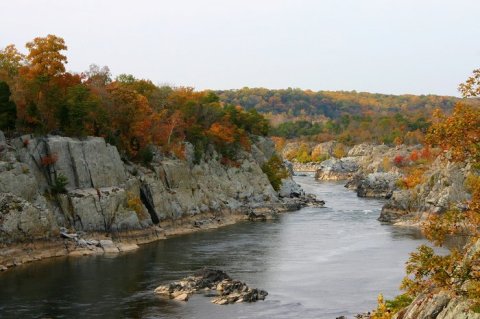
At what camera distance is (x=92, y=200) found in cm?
7450

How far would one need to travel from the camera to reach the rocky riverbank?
65000 mm

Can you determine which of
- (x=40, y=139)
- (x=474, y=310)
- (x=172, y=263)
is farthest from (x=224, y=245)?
(x=474, y=310)

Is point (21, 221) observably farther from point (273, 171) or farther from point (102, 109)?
point (273, 171)

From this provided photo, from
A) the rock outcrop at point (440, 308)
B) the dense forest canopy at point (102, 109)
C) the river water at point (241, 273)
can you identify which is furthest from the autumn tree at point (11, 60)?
the rock outcrop at point (440, 308)

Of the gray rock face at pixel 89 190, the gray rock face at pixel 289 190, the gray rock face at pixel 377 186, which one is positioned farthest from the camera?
the gray rock face at pixel 377 186

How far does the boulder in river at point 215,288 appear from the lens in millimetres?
51250

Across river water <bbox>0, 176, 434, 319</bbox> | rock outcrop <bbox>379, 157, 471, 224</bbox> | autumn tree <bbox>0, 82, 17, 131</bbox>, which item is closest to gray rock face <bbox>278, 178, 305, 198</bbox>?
rock outcrop <bbox>379, 157, 471, 224</bbox>

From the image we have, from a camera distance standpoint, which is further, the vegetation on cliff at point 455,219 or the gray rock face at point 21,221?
the gray rock face at point 21,221

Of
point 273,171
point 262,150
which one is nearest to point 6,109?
point 273,171

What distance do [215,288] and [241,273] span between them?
7262 mm

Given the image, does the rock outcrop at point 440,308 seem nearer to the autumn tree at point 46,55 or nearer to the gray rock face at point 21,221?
the gray rock face at point 21,221

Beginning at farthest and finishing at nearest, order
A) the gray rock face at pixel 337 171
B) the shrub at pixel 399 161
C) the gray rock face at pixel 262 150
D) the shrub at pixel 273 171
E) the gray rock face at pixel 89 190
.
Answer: the gray rock face at pixel 337 171 → the shrub at pixel 399 161 → the gray rock face at pixel 262 150 → the shrub at pixel 273 171 → the gray rock face at pixel 89 190

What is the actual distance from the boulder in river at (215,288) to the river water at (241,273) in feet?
3.11

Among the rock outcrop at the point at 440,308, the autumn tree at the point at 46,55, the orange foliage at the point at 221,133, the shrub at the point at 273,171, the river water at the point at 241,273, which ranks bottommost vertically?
the river water at the point at 241,273
